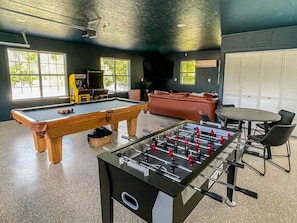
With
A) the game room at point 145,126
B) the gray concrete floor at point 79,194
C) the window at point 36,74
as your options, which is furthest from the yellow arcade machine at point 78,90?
the gray concrete floor at point 79,194

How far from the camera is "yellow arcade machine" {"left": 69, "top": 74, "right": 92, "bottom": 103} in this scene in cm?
605

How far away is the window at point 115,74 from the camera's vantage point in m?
7.62

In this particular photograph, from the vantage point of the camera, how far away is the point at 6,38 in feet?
16.2

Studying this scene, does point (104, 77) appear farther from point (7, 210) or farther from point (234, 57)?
point (7, 210)

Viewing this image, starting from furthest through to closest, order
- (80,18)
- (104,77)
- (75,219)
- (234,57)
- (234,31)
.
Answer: (104,77) < (234,57) < (234,31) < (80,18) < (75,219)

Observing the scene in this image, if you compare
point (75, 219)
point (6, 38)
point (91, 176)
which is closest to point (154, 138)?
point (75, 219)

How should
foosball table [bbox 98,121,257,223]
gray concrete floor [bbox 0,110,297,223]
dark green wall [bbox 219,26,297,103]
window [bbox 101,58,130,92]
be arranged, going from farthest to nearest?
window [bbox 101,58,130,92], dark green wall [bbox 219,26,297,103], gray concrete floor [bbox 0,110,297,223], foosball table [bbox 98,121,257,223]

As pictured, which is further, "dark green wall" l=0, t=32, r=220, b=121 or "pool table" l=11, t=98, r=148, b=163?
"dark green wall" l=0, t=32, r=220, b=121

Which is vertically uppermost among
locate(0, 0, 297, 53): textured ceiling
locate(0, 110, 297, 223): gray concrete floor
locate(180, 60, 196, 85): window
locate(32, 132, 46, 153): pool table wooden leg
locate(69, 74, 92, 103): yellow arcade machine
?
locate(0, 0, 297, 53): textured ceiling

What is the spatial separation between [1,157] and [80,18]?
2.72 meters

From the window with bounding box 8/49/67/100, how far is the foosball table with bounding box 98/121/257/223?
5502 millimetres

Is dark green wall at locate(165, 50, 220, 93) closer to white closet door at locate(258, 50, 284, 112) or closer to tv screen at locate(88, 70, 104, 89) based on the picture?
white closet door at locate(258, 50, 284, 112)

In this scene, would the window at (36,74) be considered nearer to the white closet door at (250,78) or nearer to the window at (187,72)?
the window at (187,72)

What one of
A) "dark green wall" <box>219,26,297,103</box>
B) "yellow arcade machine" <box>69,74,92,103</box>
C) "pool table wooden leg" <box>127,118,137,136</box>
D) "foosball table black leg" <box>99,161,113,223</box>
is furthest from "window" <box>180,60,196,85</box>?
"foosball table black leg" <box>99,161,113,223</box>
